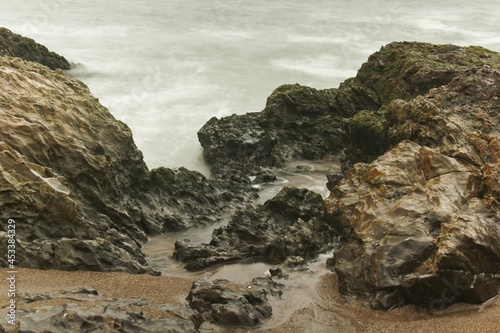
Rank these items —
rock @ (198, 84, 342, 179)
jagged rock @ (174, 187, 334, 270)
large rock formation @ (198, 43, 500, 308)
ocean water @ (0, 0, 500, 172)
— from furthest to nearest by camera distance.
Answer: ocean water @ (0, 0, 500, 172), rock @ (198, 84, 342, 179), jagged rock @ (174, 187, 334, 270), large rock formation @ (198, 43, 500, 308)

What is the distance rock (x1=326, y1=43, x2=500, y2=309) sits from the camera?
7.74m

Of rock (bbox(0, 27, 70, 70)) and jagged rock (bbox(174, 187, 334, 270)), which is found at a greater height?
rock (bbox(0, 27, 70, 70))

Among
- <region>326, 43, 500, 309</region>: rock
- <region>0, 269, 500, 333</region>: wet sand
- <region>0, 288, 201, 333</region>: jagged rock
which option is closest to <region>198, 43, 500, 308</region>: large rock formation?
<region>326, 43, 500, 309</region>: rock

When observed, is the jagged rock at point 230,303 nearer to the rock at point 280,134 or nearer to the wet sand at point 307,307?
the wet sand at point 307,307

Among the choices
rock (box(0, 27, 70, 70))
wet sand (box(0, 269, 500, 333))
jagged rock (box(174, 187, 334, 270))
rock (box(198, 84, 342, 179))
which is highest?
rock (box(0, 27, 70, 70))

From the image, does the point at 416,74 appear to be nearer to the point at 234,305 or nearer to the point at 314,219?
the point at 314,219

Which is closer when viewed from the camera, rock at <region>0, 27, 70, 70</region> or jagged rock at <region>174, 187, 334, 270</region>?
jagged rock at <region>174, 187, 334, 270</region>

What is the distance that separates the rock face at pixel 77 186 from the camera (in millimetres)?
9203

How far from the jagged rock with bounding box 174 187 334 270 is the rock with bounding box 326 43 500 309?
2.84ft

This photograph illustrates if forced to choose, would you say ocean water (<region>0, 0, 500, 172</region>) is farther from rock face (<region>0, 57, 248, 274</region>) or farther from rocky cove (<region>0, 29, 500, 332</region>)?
rocky cove (<region>0, 29, 500, 332</region>)

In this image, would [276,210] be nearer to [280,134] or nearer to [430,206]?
[430,206]

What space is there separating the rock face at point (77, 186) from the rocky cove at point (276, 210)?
30 millimetres

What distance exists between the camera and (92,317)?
6.37 metres

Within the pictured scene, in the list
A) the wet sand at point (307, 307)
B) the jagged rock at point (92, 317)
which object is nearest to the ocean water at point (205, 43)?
the wet sand at point (307, 307)
